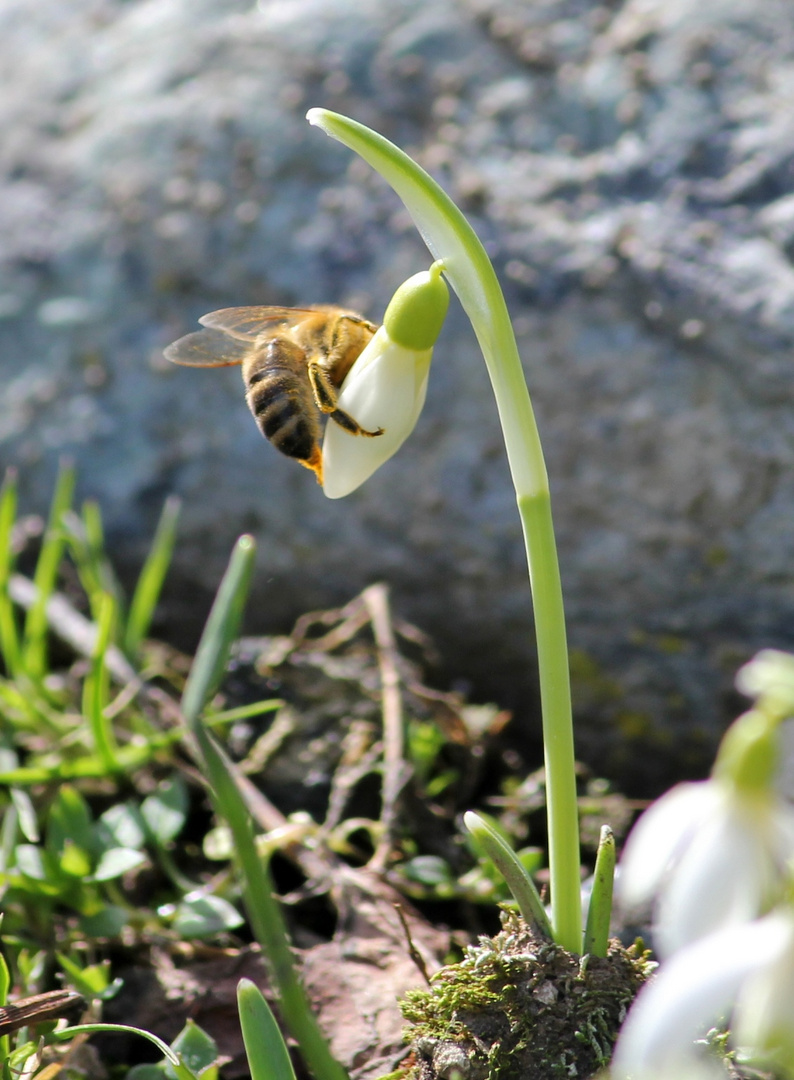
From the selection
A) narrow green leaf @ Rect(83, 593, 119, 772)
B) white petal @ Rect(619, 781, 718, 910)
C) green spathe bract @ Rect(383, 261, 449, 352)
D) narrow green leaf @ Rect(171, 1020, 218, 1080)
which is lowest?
narrow green leaf @ Rect(171, 1020, 218, 1080)

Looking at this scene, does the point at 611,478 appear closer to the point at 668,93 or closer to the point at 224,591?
the point at 668,93

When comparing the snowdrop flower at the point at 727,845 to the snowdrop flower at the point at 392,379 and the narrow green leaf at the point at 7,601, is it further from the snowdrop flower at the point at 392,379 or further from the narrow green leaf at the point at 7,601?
the narrow green leaf at the point at 7,601

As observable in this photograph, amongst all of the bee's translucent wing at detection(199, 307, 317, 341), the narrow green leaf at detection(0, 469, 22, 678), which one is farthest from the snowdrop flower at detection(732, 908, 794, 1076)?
the narrow green leaf at detection(0, 469, 22, 678)

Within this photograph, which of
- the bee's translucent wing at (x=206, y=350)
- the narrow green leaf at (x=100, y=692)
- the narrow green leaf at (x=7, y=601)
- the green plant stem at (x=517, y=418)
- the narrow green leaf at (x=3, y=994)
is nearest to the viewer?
the green plant stem at (x=517, y=418)

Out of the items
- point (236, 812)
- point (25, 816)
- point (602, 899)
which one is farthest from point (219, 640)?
point (25, 816)

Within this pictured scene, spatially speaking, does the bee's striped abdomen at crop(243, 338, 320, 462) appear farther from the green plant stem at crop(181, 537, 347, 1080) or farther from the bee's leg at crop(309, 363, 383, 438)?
the green plant stem at crop(181, 537, 347, 1080)

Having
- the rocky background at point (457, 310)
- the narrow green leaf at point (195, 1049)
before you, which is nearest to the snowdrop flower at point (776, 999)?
the narrow green leaf at point (195, 1049)

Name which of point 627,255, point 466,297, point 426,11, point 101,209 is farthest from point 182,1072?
point 426,11
